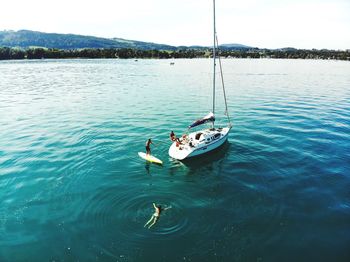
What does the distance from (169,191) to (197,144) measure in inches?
361

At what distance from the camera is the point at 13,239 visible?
20.0m

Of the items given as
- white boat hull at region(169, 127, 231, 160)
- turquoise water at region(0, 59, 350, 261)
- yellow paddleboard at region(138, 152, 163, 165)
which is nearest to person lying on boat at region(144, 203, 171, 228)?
turquoise water at region(0, 59, 350, 261)

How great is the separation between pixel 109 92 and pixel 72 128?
3805 cm

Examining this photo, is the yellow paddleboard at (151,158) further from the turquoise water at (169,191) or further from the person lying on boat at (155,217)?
the person lying on boat at (155,217)

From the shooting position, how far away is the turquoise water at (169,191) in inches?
756

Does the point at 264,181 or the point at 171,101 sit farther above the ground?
the point at 171,101

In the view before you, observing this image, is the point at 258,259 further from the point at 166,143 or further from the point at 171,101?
the point at 171,101

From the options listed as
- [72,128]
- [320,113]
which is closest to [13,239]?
[72,128]

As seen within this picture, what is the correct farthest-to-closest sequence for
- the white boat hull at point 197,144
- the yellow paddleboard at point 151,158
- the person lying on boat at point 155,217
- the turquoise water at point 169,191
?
the white boat hull at point 197,144, the yellow paddleboard at point 151,158, the person lying on boat at point 155,217, the turquoise water at point 169,191

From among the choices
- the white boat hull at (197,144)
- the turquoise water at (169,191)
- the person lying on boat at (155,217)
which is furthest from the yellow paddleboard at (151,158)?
the person lying on boat at (155,217)

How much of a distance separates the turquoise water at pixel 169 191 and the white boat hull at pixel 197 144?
1199mm

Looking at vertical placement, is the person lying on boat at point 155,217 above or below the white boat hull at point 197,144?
below

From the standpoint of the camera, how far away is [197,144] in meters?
33.2

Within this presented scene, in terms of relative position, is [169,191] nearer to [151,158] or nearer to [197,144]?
[151,158]
